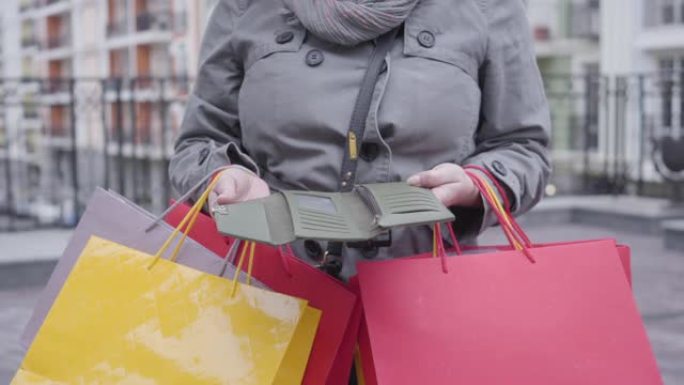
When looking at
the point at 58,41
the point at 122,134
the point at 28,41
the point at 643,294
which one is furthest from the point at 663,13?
the point at 28,41

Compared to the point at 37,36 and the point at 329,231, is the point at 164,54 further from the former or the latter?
the point at 329,231

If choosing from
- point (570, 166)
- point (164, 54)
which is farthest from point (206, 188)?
point (164, 54)

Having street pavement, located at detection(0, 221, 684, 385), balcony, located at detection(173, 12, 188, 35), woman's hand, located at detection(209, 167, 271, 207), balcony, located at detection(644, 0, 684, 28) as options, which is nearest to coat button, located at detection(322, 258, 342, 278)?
woman's hand, located at detection(209, 167, 271, 207)

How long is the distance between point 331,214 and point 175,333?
0.78 ft

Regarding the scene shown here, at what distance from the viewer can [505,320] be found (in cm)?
124

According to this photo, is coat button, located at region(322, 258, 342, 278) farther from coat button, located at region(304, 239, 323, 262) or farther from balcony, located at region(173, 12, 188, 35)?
balcony, located at region(173, 12, 188, 35)

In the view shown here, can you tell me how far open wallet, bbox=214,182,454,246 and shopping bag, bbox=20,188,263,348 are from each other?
0.16 metres

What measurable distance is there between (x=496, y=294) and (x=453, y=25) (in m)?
0.43

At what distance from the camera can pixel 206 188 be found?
1392 mm

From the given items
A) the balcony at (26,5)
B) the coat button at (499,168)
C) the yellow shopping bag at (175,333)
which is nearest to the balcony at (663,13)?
the coat button at (499,168)

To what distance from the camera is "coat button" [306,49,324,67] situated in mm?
1439

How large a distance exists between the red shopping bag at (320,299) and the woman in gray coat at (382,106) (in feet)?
0.31

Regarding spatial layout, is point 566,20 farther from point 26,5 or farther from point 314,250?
point 26,5

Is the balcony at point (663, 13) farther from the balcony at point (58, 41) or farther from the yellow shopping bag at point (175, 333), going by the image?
the balcony at point (58, 41)
